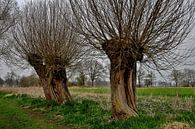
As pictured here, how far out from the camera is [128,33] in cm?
1487

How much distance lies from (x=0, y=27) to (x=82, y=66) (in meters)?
7.69

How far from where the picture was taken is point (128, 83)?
52.1 feet

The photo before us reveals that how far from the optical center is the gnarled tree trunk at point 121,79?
603 inches

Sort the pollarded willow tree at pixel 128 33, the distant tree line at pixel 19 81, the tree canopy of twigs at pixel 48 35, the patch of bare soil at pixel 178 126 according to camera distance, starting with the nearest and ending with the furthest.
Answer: the patch of bare soil at pixel 178 126
the pollarded willow tree at pixel 128 33
the tree canopy of twigs at pixel 48 35
the distant tree line at pixel 19 81

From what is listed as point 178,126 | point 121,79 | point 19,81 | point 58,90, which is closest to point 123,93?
point 121,79

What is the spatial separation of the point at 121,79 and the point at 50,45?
1250 cm

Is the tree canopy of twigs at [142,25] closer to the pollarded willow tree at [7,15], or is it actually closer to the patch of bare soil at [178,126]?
the patch of bare soil at [178,126]

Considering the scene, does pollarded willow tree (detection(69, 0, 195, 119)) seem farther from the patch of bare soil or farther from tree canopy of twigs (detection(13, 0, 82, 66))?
tree canopy of twigs (detection(13, 0, 82, 66))

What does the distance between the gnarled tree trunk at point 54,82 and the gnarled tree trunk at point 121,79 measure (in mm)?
11199

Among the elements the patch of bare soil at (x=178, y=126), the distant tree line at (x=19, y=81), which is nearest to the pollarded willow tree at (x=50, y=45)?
the patch of bare soil at (x=178, y=126)

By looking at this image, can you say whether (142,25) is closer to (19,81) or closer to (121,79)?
(121,79)

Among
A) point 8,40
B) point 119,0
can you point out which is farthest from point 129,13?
point 8,40

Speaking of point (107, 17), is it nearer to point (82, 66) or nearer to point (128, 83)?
point (128, 83)

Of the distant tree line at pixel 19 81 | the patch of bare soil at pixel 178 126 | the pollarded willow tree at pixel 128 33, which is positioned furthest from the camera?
the distant tree line at pixel 19 81
